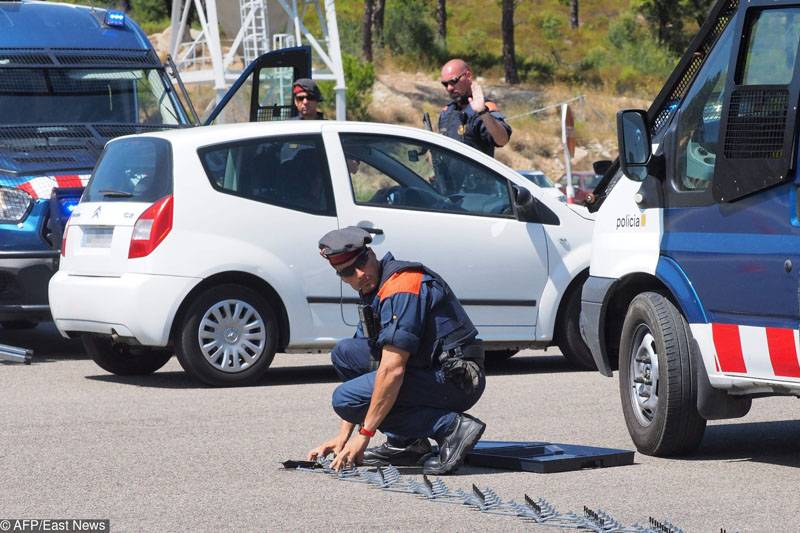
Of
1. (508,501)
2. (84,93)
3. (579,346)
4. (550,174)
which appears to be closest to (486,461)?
(508,501)

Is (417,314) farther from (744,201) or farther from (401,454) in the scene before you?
(744,201)

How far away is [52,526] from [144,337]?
14.2 feet

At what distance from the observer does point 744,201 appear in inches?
270

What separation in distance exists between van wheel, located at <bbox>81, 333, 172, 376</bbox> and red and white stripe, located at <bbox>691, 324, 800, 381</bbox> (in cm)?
501

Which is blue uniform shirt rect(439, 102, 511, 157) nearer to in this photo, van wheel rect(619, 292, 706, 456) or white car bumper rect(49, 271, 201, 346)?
white car bumper rect(49, 271, 201, 346)

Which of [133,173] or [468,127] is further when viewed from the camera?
[468,127]

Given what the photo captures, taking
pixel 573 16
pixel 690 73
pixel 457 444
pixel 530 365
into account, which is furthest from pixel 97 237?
pixel 573 16

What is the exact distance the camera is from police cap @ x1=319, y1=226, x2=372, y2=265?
22.2ft

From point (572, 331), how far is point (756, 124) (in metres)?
4.51

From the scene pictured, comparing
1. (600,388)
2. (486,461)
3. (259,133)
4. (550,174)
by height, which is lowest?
(550,174)

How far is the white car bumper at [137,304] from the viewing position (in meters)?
10.1

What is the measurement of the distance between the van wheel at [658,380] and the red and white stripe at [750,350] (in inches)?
5.7

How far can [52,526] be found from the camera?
5.83 meters

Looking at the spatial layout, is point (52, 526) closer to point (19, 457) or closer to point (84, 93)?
point (19, 457)
